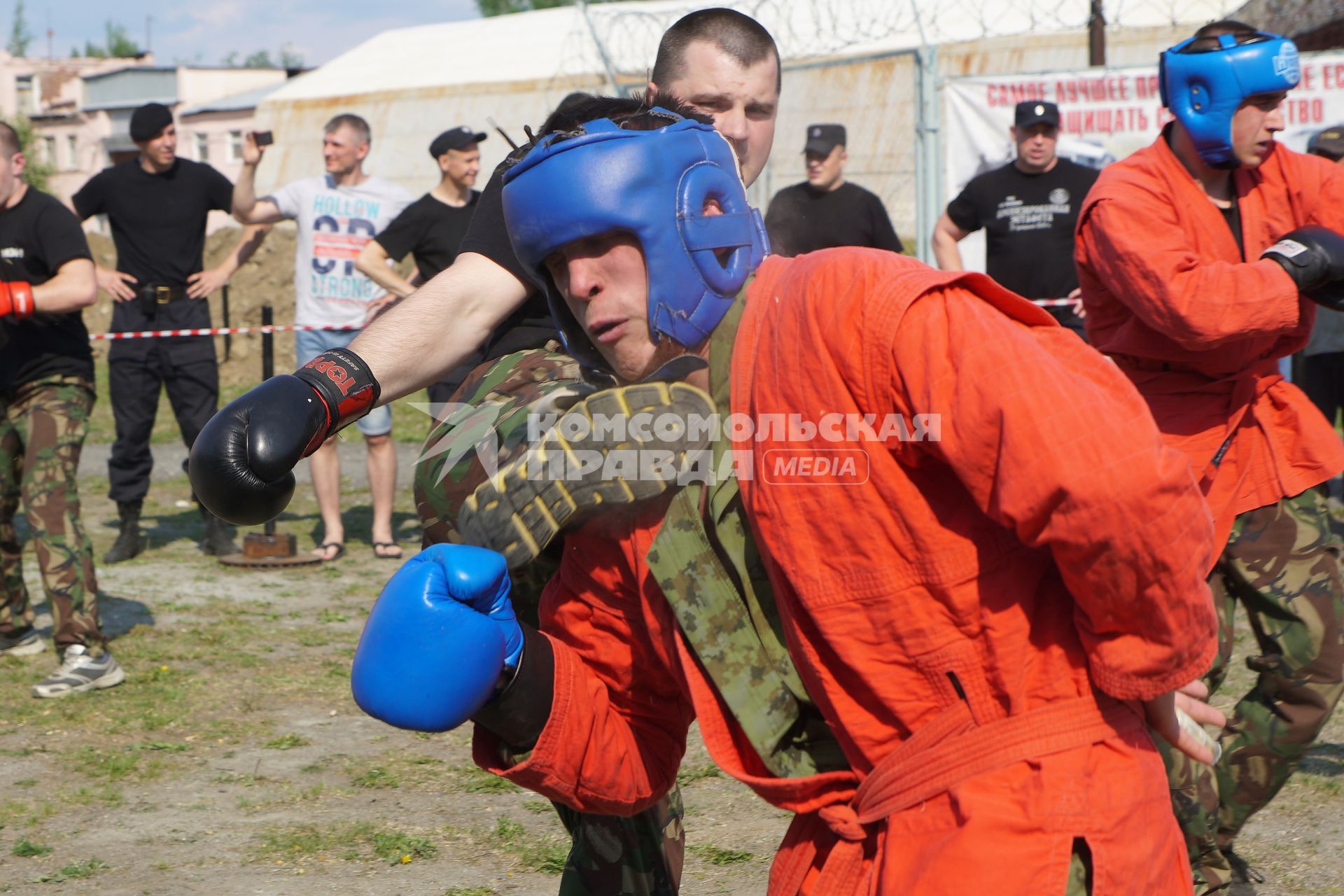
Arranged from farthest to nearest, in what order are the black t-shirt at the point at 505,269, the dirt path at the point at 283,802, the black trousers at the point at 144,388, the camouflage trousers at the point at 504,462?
the black trousers at the point at 144,388 → the dirt path at the point at 283,802 → the black t-shirt at the point at 505,269 → the camouflage trousers at the point at 504,462

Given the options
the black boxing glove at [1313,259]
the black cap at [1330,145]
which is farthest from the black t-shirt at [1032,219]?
the black boxing glove at [1313,259]

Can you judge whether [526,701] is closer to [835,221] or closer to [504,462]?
[504,462]

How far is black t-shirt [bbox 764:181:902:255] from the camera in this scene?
8.09 metres

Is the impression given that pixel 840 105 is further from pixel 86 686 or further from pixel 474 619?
pixel 474 619

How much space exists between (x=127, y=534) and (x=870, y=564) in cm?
736

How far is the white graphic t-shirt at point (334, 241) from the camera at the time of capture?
831 centimetres

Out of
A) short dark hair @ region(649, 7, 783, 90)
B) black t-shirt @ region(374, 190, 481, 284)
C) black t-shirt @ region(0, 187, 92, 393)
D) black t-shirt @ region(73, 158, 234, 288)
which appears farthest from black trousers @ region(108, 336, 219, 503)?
short dark hair @ region(649, 7, 783, 90)

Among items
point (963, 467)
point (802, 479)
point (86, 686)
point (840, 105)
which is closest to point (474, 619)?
point (802, 479)

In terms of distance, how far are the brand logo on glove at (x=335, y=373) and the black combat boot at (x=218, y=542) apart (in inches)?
245

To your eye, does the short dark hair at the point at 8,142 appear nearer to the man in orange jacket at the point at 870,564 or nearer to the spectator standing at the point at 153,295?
the spectator standing at the point at 153,295

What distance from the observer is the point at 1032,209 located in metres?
7.69

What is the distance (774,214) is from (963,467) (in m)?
7.01

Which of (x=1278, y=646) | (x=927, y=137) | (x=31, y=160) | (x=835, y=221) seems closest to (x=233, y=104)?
(x=31, y=160)

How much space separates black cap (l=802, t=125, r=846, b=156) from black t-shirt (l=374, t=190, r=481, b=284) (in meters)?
2.05
